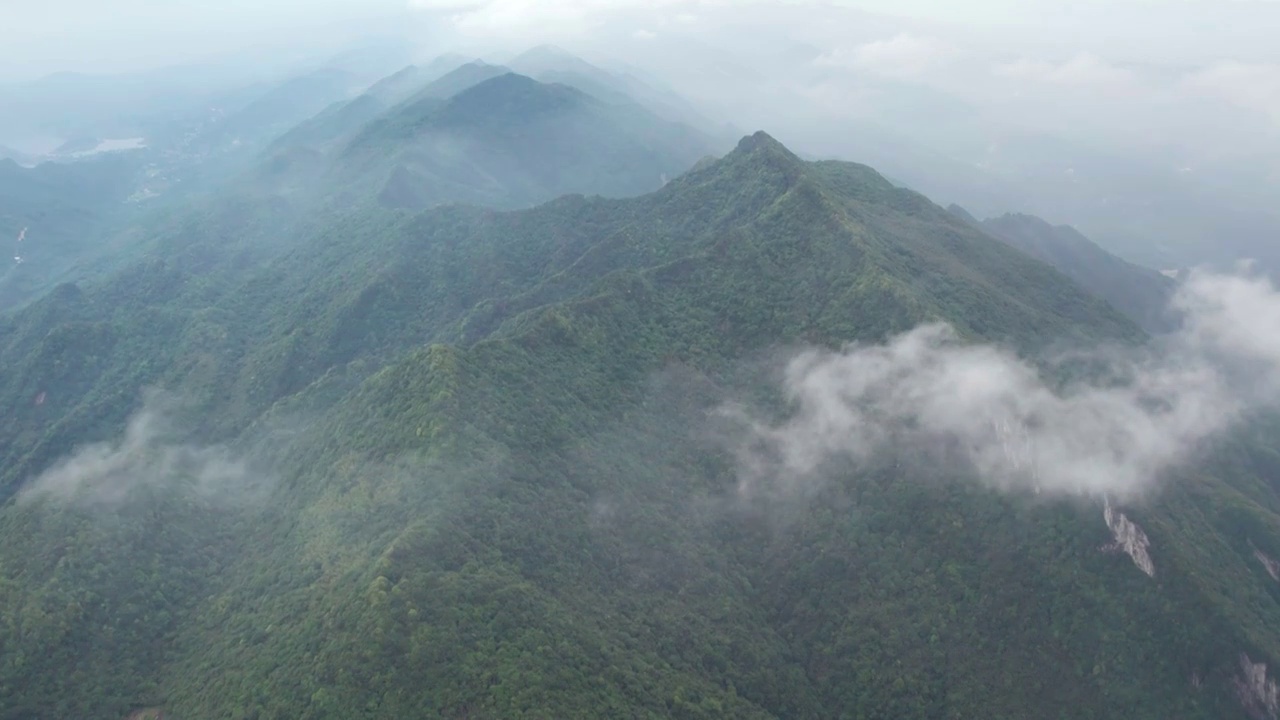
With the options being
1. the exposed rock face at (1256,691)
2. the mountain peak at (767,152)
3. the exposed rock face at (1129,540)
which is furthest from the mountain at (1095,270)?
the exposed rock face at (1256,691)

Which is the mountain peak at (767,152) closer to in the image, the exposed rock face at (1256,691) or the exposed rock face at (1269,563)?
the exposed rock face at (1269,563)

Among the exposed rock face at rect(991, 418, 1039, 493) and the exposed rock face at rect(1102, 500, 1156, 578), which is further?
the exposed rock face at rect(991, 418, 1039, 493)

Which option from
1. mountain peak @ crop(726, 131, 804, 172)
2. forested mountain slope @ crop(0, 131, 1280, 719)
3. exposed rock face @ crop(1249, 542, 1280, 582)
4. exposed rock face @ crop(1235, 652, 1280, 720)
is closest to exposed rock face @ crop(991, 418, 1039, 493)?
forested mountain slope @ crop(0, 131, 1280, 719)

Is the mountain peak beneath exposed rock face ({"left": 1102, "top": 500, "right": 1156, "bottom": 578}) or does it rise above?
above

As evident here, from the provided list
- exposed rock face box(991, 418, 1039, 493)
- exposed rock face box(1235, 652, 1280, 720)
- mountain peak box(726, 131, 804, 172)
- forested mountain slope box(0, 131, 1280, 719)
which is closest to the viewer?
exposed rock face box(1235, 652, 1280, 720)

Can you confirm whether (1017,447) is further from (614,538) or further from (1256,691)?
(614,538)

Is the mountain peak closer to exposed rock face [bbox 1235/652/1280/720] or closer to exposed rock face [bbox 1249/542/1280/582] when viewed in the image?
exposed rock face [bbox 1249/542/1280/582]

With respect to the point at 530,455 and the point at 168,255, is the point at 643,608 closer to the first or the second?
the point at 530,455
